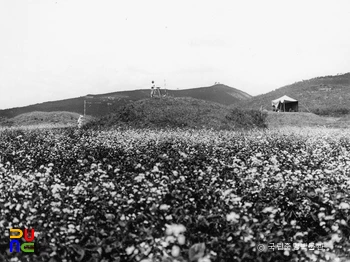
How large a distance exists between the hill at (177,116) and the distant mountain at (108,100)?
11.2 metres

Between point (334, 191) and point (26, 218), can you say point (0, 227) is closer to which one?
point (26, 218)

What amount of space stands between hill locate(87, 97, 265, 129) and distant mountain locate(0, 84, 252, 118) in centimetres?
1117

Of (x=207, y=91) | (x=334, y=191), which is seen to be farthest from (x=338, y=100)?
(x=334, y=191)

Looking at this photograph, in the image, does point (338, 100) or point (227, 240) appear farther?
point (338, 100)

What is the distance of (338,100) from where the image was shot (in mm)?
74500

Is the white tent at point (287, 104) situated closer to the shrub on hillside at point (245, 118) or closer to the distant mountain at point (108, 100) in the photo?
the distant mountain at point (108, 100)

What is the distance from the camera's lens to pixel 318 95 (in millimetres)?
78875

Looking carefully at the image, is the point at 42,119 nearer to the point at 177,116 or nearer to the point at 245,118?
the point at 177,116

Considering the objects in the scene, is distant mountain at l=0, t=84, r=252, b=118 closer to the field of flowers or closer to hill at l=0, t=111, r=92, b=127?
hill at l=0, t=111, r=92, b=127

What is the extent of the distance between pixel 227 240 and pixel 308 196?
2217 mm

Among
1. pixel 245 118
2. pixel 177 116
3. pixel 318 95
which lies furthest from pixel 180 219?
pixel 318 95

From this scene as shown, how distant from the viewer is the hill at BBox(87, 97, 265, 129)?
27391 mm

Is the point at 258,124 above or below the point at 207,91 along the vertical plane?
below

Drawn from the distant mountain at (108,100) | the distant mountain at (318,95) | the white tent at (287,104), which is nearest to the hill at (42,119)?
the distant mountain at (108,100)
